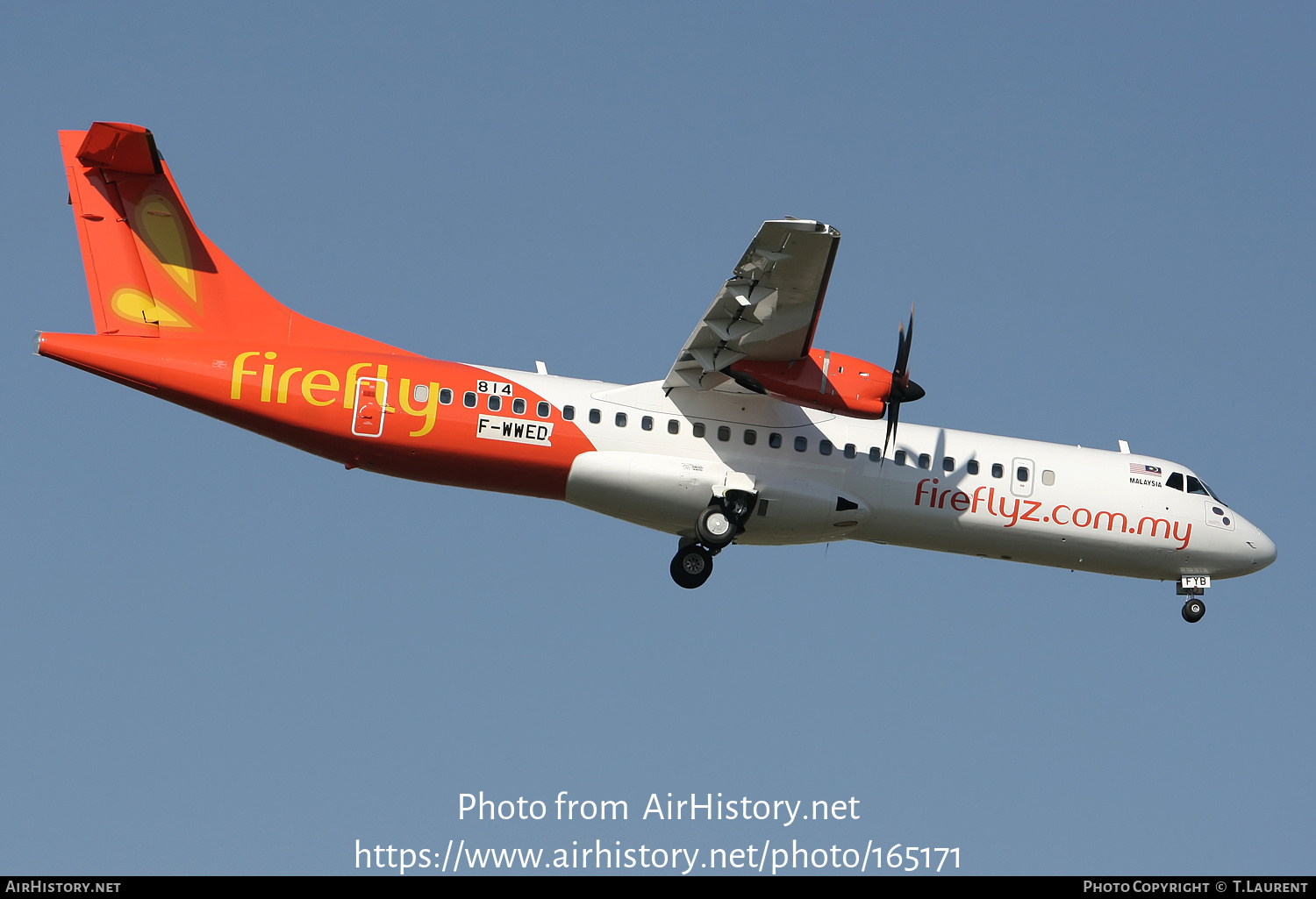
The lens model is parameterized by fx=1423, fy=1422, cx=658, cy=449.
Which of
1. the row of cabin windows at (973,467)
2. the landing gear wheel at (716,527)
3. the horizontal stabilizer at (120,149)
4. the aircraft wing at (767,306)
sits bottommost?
the landing gear wheel at (716,527)

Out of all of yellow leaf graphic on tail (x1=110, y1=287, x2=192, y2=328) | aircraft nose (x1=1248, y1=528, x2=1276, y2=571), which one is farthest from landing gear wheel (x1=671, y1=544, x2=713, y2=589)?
aircraft nose (x1=1248, y1=528, x2=1276, y2=571)

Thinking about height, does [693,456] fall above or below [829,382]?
below

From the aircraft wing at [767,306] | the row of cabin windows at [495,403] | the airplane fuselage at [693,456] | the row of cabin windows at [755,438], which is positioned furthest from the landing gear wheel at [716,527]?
the row of cabin windows at [495,403]

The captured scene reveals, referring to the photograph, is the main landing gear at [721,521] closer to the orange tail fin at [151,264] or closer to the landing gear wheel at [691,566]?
the landing gear wheel at [691,566]

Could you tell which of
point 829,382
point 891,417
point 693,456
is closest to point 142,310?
point 693,456

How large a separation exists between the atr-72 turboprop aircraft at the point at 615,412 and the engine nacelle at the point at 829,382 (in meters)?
0.03

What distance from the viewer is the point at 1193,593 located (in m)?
25.6

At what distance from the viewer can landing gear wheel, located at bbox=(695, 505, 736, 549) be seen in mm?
22859

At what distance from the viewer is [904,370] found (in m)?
22.0

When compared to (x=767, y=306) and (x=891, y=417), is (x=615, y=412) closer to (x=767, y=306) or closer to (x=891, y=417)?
(x=767, y=306)

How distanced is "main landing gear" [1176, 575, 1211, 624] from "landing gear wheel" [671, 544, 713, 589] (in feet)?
29.1

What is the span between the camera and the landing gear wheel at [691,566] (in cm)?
2336

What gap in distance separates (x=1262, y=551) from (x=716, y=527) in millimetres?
10405

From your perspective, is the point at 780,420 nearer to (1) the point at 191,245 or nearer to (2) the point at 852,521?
(2) the point at 852,521
